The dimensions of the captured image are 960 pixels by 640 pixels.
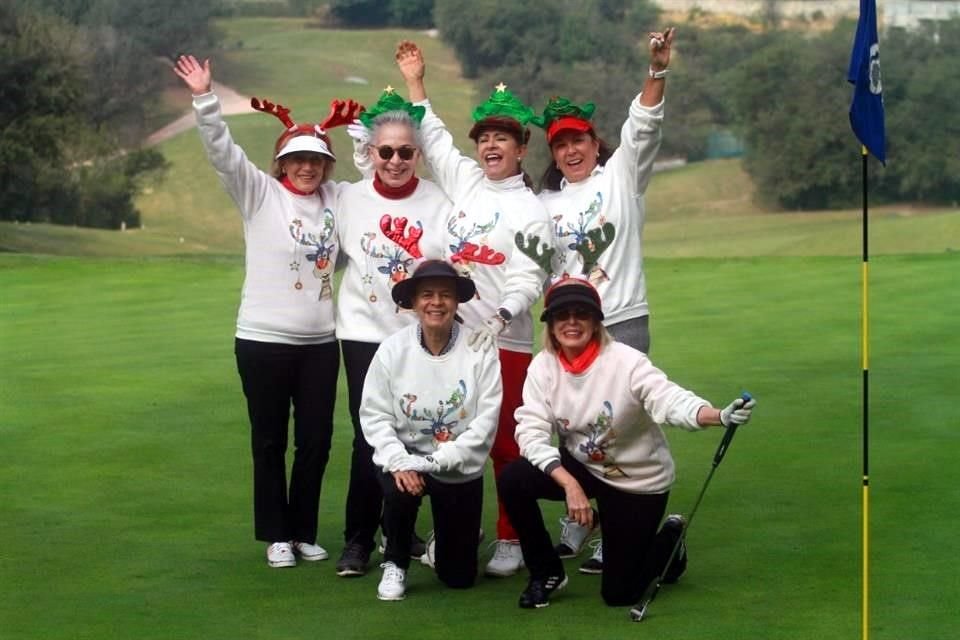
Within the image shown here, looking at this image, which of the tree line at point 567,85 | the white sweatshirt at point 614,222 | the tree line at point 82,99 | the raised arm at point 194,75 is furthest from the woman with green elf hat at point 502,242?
the tree line at point 567,85

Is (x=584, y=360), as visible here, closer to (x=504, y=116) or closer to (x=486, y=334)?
(x=486, y=334)

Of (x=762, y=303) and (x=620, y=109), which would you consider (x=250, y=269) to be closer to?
(x=762, y=303)

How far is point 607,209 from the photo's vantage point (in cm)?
563

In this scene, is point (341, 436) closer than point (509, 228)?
No

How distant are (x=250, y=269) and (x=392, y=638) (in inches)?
57.5

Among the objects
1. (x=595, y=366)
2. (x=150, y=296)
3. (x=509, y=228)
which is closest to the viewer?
(x=595, y=366)

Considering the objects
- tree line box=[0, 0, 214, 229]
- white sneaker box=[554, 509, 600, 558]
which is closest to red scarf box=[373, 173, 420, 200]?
white sneaker box=[554, 509, 600, 558]

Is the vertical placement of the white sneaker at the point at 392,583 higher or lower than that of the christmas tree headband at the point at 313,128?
lower

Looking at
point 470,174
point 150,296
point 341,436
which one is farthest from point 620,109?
point 470,174

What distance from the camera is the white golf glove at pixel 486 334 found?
213 inches

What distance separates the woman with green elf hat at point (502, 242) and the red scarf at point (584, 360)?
1.10 ft

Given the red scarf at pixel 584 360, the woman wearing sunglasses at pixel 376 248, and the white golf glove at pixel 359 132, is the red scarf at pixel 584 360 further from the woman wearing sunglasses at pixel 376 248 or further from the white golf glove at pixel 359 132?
the white golf glove at pixel 359 132

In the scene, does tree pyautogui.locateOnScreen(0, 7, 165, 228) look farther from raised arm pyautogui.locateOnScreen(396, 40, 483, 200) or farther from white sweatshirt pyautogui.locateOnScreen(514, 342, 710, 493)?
white sweatshirt pyautogui.locateOnScreen(514, 342, 710, 493)

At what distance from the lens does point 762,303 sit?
14117 millimetres
